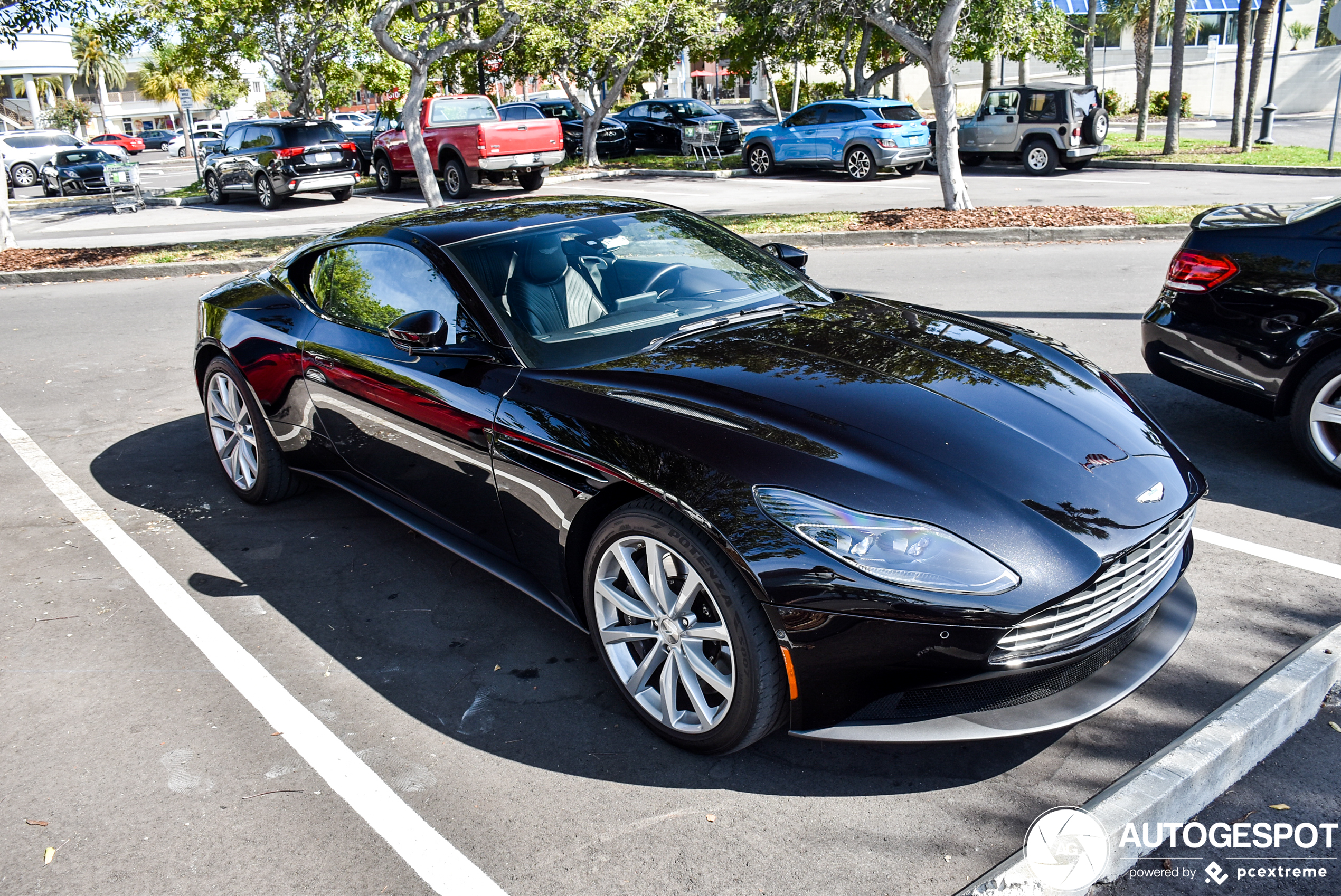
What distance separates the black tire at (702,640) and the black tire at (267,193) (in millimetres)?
19967

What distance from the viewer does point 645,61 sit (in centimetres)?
2744

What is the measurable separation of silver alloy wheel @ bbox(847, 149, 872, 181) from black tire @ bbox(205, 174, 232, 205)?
45.2 feet

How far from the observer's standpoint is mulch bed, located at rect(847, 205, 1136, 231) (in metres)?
12.7

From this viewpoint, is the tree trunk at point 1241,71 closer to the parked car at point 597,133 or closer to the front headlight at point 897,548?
the parked car at point 597,133

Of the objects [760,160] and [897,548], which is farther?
[760,160]

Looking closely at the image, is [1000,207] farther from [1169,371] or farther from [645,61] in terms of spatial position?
[645,61]

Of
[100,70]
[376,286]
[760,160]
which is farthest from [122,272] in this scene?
[100,70]

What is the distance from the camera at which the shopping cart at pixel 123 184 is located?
72.3 ft

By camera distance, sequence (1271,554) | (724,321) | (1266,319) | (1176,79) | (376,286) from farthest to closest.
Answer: (1176,79), (1266,319), (376,286), (1271,554), (724,321)

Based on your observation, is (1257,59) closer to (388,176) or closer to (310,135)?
(388,176)

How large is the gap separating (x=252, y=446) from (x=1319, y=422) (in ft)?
17.0

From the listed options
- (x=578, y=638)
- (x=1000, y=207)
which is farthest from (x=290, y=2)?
(x=578, y=638)

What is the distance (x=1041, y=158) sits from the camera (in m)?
21.0

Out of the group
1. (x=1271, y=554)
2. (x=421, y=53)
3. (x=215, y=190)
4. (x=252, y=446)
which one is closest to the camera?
(x=1271, y=554)
